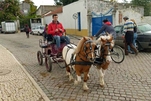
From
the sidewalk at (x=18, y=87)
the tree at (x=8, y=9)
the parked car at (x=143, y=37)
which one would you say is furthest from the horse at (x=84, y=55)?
the tree at (x=8, y=9)

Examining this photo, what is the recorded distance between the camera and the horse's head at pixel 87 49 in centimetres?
410

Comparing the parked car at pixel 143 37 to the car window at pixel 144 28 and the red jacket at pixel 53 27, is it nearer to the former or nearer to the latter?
the car window at pixel 144 28

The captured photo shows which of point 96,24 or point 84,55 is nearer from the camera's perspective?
point 84,55

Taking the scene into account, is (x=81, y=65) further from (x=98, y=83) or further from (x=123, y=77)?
(x=123, y=77)

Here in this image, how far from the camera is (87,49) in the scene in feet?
13.6

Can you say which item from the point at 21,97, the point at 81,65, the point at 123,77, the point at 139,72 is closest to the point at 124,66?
the point at 139,72

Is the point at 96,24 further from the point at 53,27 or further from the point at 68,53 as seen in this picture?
the point at 68,53

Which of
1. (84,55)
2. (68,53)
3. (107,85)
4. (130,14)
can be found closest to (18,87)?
(68,53)

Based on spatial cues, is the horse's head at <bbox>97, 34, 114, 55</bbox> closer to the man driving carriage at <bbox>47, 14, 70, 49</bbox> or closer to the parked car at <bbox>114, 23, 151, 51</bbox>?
the man driving carriage at <bbox>47, 14, 70, 49</bbox>

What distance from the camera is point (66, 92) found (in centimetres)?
474

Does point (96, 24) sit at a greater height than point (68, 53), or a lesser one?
greater

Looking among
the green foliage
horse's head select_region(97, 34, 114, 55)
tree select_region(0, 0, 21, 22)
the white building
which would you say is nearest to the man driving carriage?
horse's head select_region(97, 34, 114, 55)

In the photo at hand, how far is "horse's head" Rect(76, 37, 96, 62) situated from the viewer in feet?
13.4

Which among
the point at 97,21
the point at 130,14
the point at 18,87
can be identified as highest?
the point at 130,14
